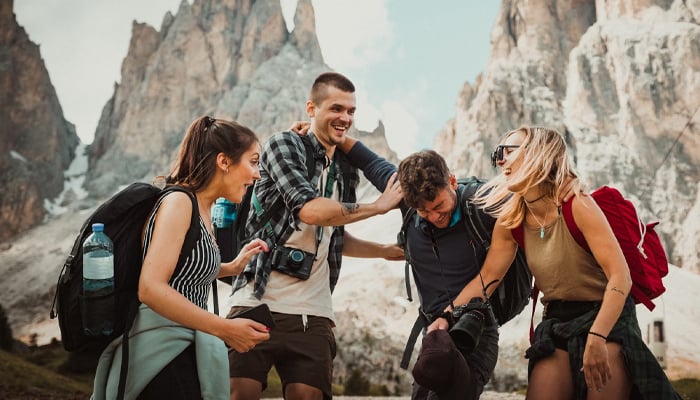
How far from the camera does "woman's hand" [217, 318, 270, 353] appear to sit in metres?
2.93

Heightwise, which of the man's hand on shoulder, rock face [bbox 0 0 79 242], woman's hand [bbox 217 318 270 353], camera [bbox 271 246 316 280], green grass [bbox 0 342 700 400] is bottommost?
green grass [bbox 0 342 700 400]

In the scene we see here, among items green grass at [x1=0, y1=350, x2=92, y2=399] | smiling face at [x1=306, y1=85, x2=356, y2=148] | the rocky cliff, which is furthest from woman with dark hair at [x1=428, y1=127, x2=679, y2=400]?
the rocky cliff

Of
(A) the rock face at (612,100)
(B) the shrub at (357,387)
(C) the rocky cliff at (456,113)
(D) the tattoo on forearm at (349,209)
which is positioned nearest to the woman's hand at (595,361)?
(D) the tattoo on forearm at (349,209)

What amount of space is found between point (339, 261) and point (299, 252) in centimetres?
51

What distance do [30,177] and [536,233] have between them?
91.4m

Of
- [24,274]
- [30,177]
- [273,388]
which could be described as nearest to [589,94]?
[273,388]

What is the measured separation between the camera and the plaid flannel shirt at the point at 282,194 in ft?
14.2

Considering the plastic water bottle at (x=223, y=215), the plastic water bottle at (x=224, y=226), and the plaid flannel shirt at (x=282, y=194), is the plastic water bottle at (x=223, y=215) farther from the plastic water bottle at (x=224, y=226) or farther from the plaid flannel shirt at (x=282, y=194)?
the plaid flannel shirt at (x=282, y=194)

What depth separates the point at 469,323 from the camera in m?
3.87

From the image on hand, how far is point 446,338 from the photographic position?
144 inches

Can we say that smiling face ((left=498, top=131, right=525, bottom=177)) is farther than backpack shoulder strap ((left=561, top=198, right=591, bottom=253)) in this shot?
Yes

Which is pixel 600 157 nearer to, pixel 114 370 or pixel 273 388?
pixel 273 388

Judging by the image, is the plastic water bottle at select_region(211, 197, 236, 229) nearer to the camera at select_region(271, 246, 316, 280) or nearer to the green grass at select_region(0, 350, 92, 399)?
the camera at select_region(271, 246, 316, 280)

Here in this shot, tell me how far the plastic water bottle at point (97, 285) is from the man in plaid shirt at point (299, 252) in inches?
55.7
